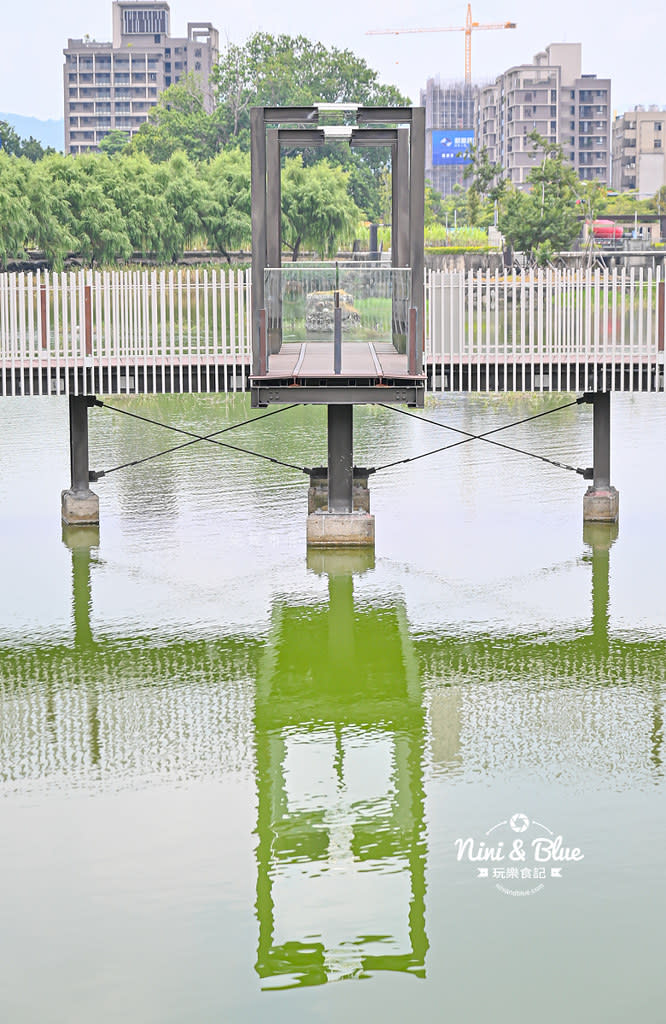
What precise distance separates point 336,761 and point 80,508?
13.5 metres

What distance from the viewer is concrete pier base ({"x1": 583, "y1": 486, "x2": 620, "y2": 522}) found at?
28.8 metres

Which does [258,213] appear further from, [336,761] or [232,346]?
[336,761]

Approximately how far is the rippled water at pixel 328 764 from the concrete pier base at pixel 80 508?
0.52 meters

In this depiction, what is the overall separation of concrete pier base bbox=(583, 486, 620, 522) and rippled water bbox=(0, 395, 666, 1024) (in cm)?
33

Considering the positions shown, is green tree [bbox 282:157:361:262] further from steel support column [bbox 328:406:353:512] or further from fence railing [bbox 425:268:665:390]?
steel support column [bbox 328:406:353:512]

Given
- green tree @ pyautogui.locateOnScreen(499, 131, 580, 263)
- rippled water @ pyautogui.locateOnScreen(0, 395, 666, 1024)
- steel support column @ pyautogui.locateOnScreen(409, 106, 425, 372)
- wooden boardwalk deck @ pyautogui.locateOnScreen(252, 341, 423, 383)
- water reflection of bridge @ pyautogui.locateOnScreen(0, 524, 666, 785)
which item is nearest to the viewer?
rippled water @ pyautogui.locateOnScreen(0, 395, 666, 1024)

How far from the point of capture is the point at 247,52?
5807 inches

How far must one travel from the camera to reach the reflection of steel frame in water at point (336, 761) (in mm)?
12211

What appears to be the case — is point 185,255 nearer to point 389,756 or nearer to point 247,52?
point 247,52

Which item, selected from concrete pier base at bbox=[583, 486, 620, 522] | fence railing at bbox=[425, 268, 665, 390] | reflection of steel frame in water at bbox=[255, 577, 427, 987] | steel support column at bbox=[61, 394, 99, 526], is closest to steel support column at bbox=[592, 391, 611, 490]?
concrete pier base at bbox=[583, 486, 620, 522]

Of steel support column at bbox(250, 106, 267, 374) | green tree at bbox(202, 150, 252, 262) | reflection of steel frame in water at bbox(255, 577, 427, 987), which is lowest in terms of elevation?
reflection of steel frame in water at bbox(255, 577, 427, 987)

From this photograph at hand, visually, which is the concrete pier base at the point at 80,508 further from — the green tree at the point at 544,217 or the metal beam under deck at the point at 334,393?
the green tree at the point at 544,217

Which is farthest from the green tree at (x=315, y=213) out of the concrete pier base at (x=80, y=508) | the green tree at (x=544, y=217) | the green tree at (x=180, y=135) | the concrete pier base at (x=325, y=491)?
the concrete pier base at (x=325, y=491)

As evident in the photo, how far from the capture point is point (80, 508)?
28875mm
